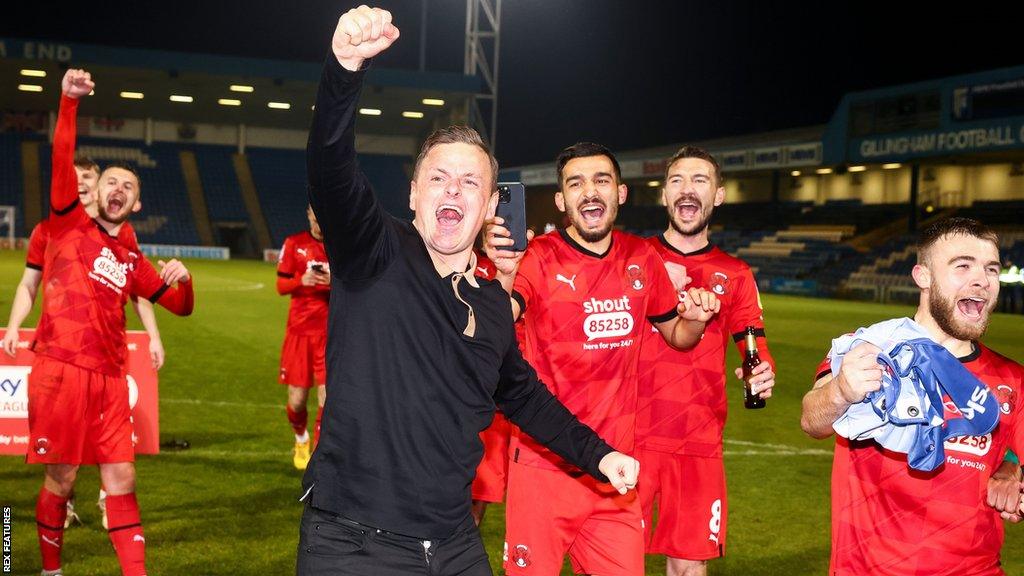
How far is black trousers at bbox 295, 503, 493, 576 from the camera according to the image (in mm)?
2871

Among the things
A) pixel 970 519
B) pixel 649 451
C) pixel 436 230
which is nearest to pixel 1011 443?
pixel 970 519

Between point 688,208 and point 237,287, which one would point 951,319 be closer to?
point 688,208

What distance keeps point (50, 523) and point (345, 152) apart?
4.02 metres

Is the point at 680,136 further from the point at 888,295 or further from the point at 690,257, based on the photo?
the point at 690,257

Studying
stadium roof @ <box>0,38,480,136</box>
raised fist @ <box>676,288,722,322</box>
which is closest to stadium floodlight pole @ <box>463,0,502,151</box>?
stadium roof @ <box>0,38,480,136</box>

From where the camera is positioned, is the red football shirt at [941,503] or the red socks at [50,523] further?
the red socks at [50,523]

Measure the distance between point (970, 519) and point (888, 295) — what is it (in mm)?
31496

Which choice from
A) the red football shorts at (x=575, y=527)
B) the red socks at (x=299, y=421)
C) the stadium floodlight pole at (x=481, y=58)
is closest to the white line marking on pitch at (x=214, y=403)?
the red socks at (x=299, y=421)

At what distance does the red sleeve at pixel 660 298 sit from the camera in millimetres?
5062

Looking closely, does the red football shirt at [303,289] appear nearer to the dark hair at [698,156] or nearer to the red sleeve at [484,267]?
the red sleeve at [484,267]

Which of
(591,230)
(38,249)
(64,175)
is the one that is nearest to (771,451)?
(591,230)

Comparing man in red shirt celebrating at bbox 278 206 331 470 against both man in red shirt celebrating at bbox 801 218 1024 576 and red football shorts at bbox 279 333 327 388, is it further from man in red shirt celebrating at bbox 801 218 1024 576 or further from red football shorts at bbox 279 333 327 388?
man in red shirt celebrating at bbox 801 218 1024 576

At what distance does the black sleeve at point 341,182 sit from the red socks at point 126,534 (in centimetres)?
324

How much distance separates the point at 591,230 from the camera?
16.5 ft
